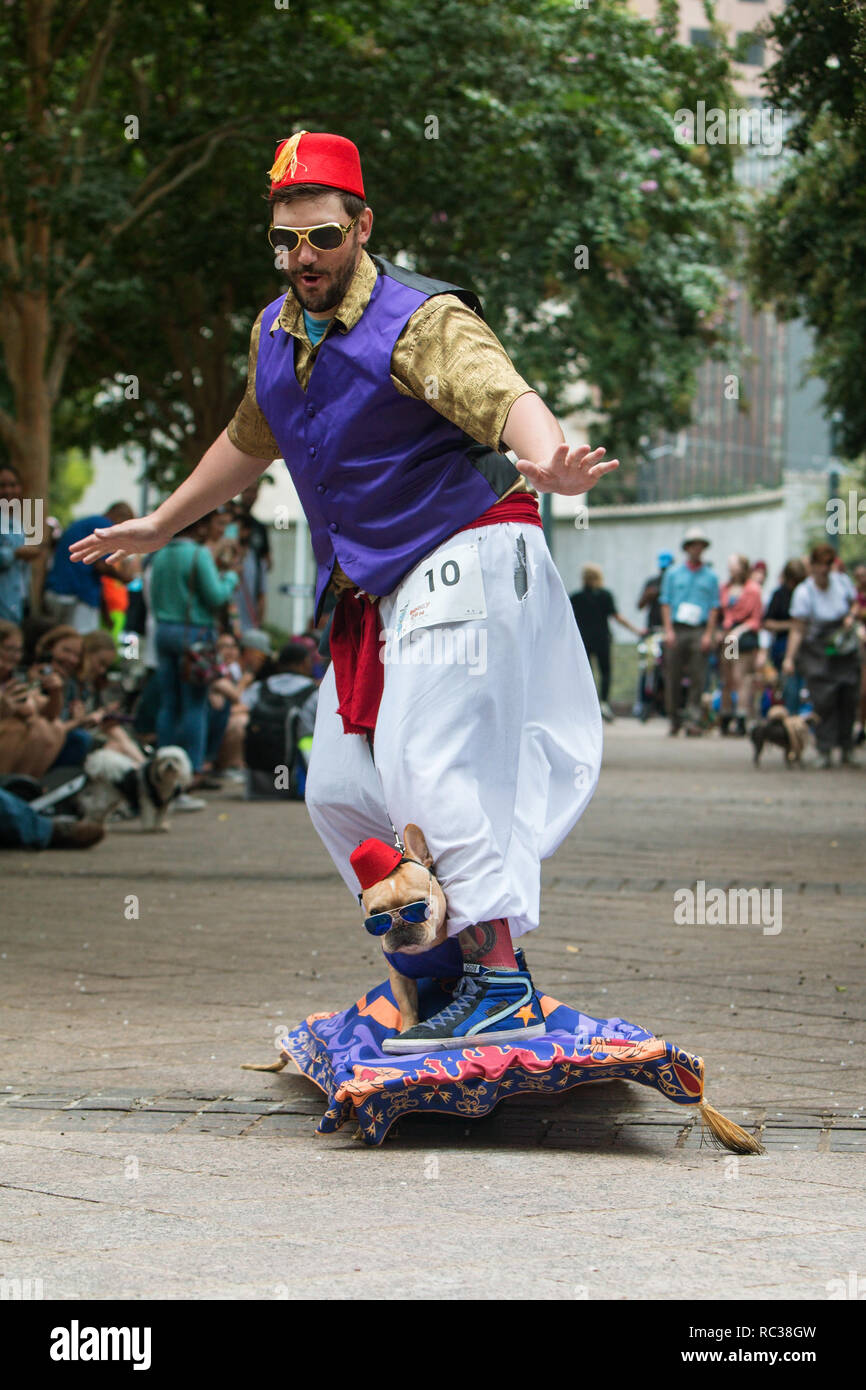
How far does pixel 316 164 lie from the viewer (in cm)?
409

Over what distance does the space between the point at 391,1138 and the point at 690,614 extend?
16913mm

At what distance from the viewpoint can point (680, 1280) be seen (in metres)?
2.82

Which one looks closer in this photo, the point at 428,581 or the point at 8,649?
the point at 428,581

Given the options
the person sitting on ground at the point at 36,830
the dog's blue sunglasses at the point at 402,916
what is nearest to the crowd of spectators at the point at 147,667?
the person sitting on ground at the point at 36,830

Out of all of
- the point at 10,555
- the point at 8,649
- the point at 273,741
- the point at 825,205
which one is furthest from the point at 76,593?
the point at 825,205

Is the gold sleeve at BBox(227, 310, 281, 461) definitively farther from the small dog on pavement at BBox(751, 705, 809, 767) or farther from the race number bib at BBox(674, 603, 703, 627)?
the race number bib at BBox(674, 603, 703, 627)

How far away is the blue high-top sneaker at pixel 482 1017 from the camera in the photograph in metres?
3.95

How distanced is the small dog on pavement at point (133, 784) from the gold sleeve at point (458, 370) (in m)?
6.25

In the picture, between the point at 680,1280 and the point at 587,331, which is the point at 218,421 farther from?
the point at 680,1280

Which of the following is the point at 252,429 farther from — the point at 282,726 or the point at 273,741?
the point at 273,741

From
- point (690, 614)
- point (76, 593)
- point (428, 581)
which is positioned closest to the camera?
point (428, 581)

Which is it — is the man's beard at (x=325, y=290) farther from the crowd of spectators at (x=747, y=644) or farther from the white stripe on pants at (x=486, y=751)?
the crowd of spectators at (x=747, y=644)

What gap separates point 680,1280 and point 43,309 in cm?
1300
